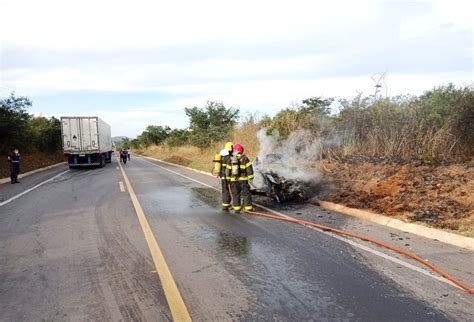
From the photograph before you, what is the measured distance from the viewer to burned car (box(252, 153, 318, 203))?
10445mm

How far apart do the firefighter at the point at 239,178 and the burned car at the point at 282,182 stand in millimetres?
1106

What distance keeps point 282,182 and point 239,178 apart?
1.46 m

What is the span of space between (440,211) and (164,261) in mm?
5578

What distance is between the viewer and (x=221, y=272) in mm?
5016

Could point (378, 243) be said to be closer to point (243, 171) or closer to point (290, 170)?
point (243, 171)

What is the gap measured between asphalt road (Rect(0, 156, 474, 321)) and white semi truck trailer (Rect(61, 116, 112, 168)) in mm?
21274

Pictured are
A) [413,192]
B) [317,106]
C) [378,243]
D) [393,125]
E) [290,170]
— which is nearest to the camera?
[378,243]

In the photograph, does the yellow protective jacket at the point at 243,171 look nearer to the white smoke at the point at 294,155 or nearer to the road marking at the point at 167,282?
the white smoke at the point at 294,155

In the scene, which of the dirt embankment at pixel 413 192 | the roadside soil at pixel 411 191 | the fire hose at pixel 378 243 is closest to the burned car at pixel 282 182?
the roadside soil at pixel 411 191

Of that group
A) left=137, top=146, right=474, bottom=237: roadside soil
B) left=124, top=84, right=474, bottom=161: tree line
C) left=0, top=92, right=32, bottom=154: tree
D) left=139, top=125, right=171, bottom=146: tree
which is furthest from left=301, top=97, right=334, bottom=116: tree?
left=139, top=125, right=171, bottom=146: tree

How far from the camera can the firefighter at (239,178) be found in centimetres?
941

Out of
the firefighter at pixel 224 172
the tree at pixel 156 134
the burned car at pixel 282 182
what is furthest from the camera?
the tree at pixel 156 134

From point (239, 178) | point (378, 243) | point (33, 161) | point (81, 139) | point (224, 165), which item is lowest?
point (378, 243)

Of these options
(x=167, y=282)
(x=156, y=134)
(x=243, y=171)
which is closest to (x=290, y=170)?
(x=243, y=171)
